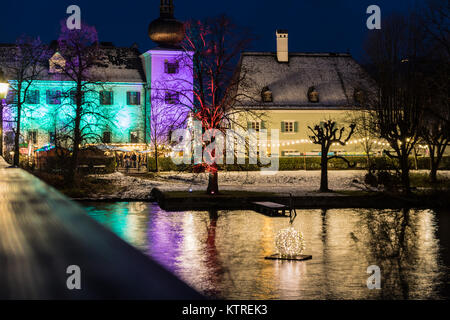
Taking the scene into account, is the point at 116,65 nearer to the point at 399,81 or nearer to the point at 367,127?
the point at 367,127

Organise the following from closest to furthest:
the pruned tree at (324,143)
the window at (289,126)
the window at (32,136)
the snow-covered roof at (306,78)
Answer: the pruned tree at (324,143), the window at (289,126), the snow-covered roof at (306,78), the window at (32,136)

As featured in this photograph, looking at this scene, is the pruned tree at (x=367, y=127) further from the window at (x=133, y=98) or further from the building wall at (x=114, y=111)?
the window at (x=133, y=98)

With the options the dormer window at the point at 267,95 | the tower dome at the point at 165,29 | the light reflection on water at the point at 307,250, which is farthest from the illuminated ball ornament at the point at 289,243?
the tower dome at the point at 165,29

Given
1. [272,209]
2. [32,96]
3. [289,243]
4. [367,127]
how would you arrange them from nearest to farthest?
[289,243] → [272,209] → [367,127] → [32,96]

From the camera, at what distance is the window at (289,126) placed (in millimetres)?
60594

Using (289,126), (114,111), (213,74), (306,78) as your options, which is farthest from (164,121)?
(306,78)

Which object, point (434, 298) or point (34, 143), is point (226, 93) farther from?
point (34, 143)

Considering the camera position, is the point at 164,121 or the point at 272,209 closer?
the point at 272,209

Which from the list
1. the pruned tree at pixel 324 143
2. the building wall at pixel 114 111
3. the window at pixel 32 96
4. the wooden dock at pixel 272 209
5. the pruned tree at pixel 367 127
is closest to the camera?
the wooden dock at pixel 272 209

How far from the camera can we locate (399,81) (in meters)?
34.0

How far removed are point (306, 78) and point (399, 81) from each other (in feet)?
97.0

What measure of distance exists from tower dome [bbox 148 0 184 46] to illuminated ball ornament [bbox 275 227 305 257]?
51.6 meters

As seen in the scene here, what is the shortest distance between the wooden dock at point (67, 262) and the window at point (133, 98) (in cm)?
5133

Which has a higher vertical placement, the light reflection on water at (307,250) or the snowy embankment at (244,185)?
the snowy embankment at (244,185)
